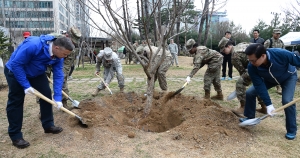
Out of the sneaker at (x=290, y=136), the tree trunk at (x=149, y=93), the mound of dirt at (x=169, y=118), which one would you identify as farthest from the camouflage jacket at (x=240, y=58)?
the tree trunk at (x=149, y=93)

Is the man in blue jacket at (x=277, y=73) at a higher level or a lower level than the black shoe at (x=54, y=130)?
higher

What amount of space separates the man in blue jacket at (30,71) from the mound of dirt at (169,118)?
77cm

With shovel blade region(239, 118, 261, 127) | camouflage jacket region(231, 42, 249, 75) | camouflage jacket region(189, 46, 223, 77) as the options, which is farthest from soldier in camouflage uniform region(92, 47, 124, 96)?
shovel blade region(239, 118, 261, 127)

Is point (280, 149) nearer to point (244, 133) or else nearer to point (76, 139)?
point (244, 133)

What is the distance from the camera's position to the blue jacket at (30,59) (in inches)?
110

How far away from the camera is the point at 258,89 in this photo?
11.1 feet

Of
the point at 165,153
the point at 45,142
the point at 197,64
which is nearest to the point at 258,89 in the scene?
the point at 165,153

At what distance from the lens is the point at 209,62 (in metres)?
5.56

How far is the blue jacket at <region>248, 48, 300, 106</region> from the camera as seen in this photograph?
10.4 ft

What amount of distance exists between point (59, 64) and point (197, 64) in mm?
3033

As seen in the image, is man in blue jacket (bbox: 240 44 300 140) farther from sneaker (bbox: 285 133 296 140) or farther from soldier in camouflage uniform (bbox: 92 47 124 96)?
soldier in camouflage uniform (bbox: 92 47 124 96)

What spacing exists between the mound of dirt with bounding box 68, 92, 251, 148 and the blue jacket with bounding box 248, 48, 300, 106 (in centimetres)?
71

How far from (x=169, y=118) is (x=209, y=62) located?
1954mm

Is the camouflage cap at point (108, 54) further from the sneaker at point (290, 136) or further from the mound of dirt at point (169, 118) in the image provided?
the sneaker at point (290, 136)
